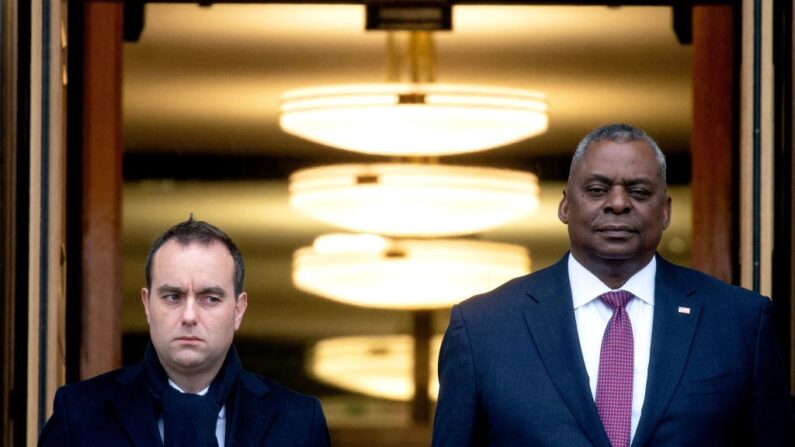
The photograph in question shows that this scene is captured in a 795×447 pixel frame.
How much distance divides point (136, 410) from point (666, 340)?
136cm

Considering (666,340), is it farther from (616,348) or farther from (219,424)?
(219,424)

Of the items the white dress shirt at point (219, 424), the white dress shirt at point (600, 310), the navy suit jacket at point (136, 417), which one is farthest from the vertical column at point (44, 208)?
the white dress shirt at point (600, 310)

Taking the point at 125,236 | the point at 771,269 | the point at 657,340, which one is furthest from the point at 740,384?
the point at 125,236

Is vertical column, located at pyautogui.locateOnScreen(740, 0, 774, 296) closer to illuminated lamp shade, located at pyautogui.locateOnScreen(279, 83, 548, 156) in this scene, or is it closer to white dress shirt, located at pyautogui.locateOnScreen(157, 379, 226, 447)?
illuminated lamp shade, located at pyautogui.locateOnScreen(279, 83, 548, 156)

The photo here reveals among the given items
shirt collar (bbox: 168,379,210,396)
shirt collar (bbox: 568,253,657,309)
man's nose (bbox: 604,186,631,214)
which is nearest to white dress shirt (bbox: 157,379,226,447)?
shirt collar (bbox: 168,379,210,396)

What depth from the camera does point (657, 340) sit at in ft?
18.2

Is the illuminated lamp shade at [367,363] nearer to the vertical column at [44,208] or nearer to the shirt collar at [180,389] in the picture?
the vertical column at [44,208]

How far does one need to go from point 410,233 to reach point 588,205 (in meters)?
2.24

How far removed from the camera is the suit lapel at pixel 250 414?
17.3ft

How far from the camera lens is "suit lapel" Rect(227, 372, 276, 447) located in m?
5.28

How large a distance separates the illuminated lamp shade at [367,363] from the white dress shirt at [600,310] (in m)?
2.16

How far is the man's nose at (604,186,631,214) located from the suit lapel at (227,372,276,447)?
0.98 metres

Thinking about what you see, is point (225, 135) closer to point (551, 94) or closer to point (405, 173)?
point (405, 173)

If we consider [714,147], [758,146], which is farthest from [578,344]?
[714,147]
